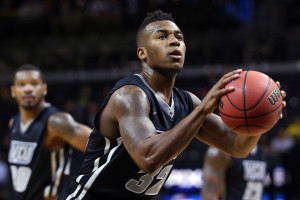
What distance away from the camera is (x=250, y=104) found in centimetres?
274

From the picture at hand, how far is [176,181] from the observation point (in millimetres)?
8938

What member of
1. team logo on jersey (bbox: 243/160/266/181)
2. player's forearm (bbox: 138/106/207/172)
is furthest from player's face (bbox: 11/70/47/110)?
player's forearm (bbox: 138/106/207/172)

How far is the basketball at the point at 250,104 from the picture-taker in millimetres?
2723

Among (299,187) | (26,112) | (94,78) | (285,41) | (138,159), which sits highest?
(138,159)

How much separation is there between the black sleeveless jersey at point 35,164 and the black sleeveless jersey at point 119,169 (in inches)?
66.4

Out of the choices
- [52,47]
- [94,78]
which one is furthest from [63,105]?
[52,47]

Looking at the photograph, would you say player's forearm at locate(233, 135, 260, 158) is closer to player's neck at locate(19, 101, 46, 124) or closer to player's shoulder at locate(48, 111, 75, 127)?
player's shoulder at locate(48, 111, 75, 127)

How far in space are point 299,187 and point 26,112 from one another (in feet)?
18.2

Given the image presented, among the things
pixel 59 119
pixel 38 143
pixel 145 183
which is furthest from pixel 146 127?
pixel 38 143

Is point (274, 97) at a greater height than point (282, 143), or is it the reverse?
point (274, 97)

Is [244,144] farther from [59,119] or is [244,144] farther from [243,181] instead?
[59,119]

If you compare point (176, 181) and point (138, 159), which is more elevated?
point (138, 159)

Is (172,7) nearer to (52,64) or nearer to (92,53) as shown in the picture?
(92,53)

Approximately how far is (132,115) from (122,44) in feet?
34.1
